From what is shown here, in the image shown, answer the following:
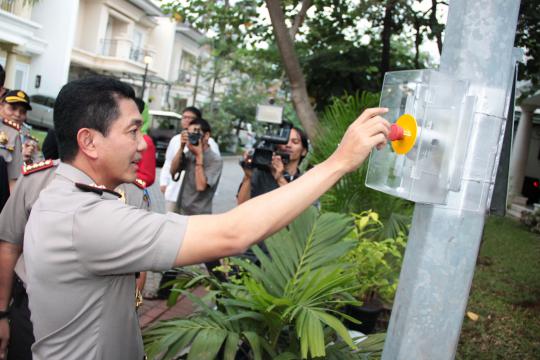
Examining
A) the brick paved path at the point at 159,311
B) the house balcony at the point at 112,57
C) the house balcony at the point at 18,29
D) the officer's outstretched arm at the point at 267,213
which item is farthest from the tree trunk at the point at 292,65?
the house balcony at the point at 112,57

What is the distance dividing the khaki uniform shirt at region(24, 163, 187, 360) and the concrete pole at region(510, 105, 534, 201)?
16.4 metres

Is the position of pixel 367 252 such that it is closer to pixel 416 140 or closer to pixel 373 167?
pixel 373 167

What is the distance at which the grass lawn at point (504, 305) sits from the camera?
459cm

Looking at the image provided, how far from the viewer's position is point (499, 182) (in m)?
1.48

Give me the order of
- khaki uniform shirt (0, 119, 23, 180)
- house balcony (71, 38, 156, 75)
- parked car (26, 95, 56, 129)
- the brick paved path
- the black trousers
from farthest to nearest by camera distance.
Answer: house balcony (71, 38, 156, 75)
parked car (26, 95, 56, 129)
the brick paved path
khaki uniform shirt (0, 119, 23, 180)
the black trousers

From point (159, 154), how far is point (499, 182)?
1499 centimetres

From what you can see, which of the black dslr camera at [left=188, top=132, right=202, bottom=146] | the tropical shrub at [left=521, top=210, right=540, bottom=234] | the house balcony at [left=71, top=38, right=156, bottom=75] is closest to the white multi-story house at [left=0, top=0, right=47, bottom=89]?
the house balcony at [left=71, top=38, right=156, bottom=75]

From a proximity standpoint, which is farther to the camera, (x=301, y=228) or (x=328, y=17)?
(x=328, y=17)

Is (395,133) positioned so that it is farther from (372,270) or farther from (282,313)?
(372,270)

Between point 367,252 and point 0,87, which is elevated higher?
point 0,87

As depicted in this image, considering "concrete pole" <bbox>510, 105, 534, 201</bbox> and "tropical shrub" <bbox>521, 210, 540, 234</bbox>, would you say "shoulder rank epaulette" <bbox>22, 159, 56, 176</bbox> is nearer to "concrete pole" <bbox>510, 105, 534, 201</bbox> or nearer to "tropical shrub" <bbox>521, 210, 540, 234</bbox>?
"tropical shrub" <bbox>521, 210, 540, 234</bbox>

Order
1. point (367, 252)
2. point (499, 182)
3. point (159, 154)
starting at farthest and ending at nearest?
1. point (159, 154)
2. point (367, 252)
3. point (499, 182)

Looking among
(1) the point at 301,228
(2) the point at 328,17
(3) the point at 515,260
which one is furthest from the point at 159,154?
(1) the point at 301,228

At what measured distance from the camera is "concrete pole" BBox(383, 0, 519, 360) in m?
1.41
